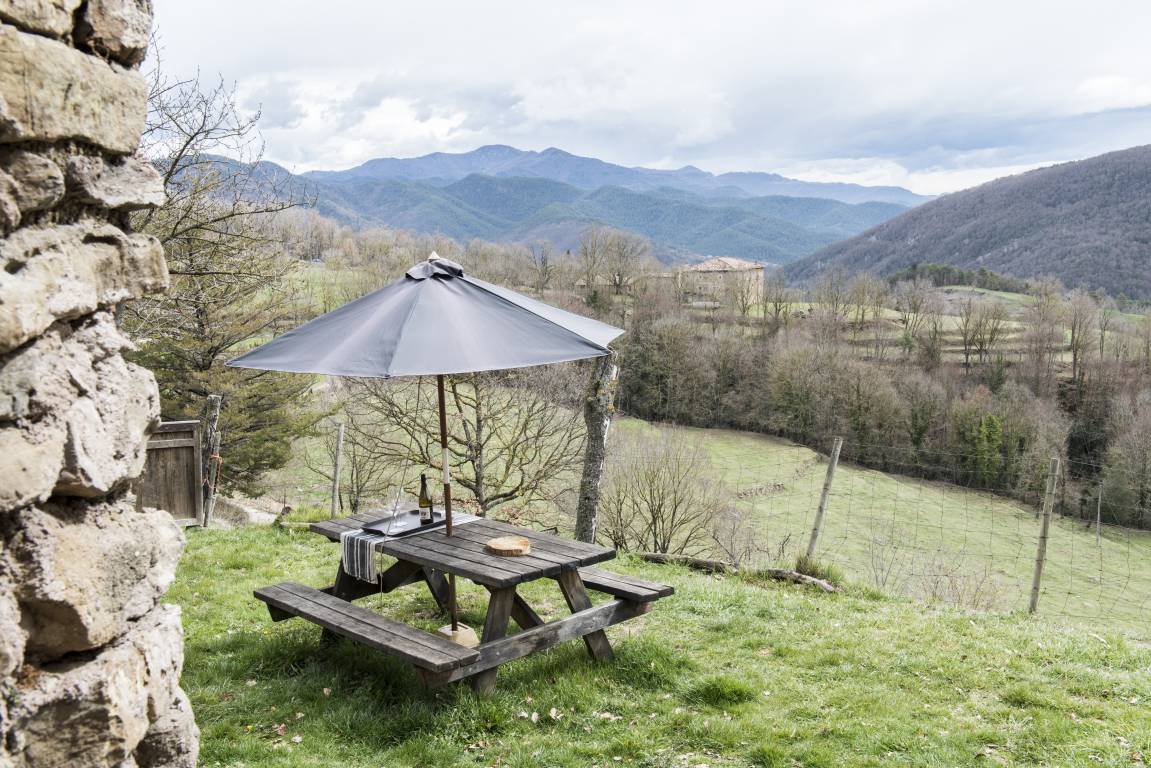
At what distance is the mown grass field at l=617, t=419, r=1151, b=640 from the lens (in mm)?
24109

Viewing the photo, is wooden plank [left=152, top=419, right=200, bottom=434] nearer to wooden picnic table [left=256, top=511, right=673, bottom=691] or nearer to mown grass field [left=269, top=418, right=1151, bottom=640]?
wooden picnic table [left=256, top=511, right=673, bottom=691]

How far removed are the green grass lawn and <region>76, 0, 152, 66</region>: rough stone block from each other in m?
3.32

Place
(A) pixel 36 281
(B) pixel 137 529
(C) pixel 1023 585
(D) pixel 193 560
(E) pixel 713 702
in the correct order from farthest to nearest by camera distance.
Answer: (C) pixel 1023 585 → (D) pixel 193 560 → (E) pixel 713 702 → (B) pixel 137 529 → (A) pixel 36 281

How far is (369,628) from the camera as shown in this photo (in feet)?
15.3

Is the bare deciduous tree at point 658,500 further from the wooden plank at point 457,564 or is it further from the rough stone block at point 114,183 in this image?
the rough stone block at point 114,183

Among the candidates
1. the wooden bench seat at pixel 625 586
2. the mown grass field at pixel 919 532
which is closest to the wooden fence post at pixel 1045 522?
the wooden bench seat at pixel 625 586

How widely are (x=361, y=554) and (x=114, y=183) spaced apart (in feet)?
11.4

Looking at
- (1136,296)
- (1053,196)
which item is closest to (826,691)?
(1136,296)

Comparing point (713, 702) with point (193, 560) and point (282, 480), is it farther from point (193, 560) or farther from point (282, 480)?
point (282, 480)

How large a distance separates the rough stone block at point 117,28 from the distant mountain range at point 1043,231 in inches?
3868

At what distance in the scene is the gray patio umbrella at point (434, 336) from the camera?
4.34 metres

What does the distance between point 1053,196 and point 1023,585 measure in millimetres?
120696

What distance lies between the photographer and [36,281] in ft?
6.08

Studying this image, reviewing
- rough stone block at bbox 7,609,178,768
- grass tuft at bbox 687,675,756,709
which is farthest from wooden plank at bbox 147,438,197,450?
rough stone block at bbox 7,609,178,768
